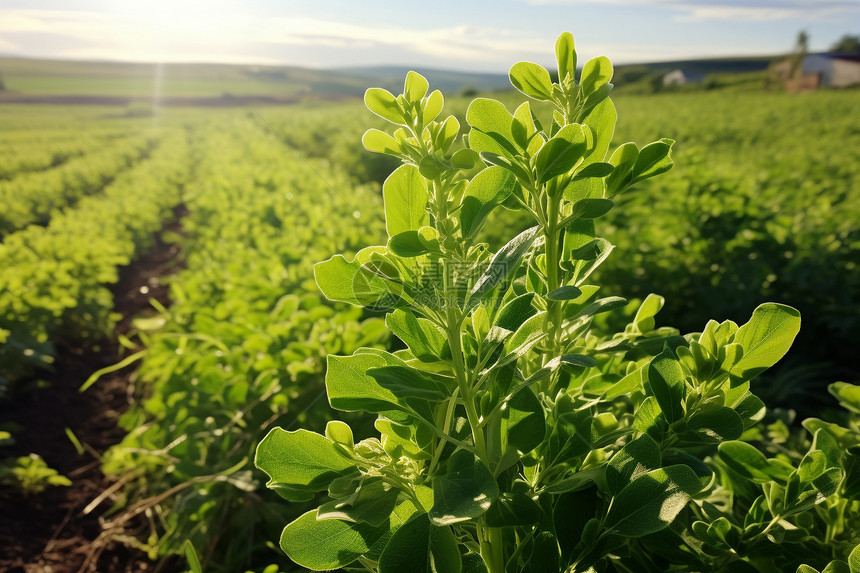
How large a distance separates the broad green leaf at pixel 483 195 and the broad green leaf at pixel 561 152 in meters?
0.04

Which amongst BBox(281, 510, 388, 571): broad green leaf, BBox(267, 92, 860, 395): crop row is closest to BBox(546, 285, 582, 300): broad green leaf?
BBox(281, 510, 388, 571): broad green leaf

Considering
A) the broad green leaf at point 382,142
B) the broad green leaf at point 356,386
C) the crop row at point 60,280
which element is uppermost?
A: the broad green leaf at point 382,142

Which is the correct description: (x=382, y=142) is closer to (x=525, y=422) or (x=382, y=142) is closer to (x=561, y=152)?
(x=561, y=152)

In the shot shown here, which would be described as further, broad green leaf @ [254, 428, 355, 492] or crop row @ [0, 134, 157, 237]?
crop row @ [0, 134, 157, 237]

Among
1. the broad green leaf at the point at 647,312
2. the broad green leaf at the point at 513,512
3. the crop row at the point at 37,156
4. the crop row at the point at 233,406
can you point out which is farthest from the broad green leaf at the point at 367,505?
the crop row at the point at 37,156

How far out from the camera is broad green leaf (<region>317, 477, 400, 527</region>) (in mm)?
603

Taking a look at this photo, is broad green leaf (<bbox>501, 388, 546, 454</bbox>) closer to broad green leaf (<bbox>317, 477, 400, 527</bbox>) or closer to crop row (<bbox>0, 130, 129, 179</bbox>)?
broad green leaf (<bbox>317, 477, 400, 527</bbox>)

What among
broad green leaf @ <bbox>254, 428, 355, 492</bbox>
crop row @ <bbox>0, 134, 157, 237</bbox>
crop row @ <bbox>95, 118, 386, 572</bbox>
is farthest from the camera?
crop row @ <bbox>0, 134, 157, 237</bbox>

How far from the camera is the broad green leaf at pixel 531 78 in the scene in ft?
2.42

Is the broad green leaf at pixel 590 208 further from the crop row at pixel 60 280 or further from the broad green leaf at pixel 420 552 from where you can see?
the crop row at pixel 60 280

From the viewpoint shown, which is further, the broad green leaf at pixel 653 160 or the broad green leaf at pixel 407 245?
the broad green leaf at pixel 653 160

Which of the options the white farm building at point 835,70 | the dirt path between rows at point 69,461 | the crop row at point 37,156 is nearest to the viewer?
Result: the dirt path between rows at point 69,461

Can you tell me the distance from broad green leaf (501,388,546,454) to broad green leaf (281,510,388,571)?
172 millimetres

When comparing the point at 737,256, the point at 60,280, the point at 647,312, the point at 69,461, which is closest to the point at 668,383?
the point at 647,312
